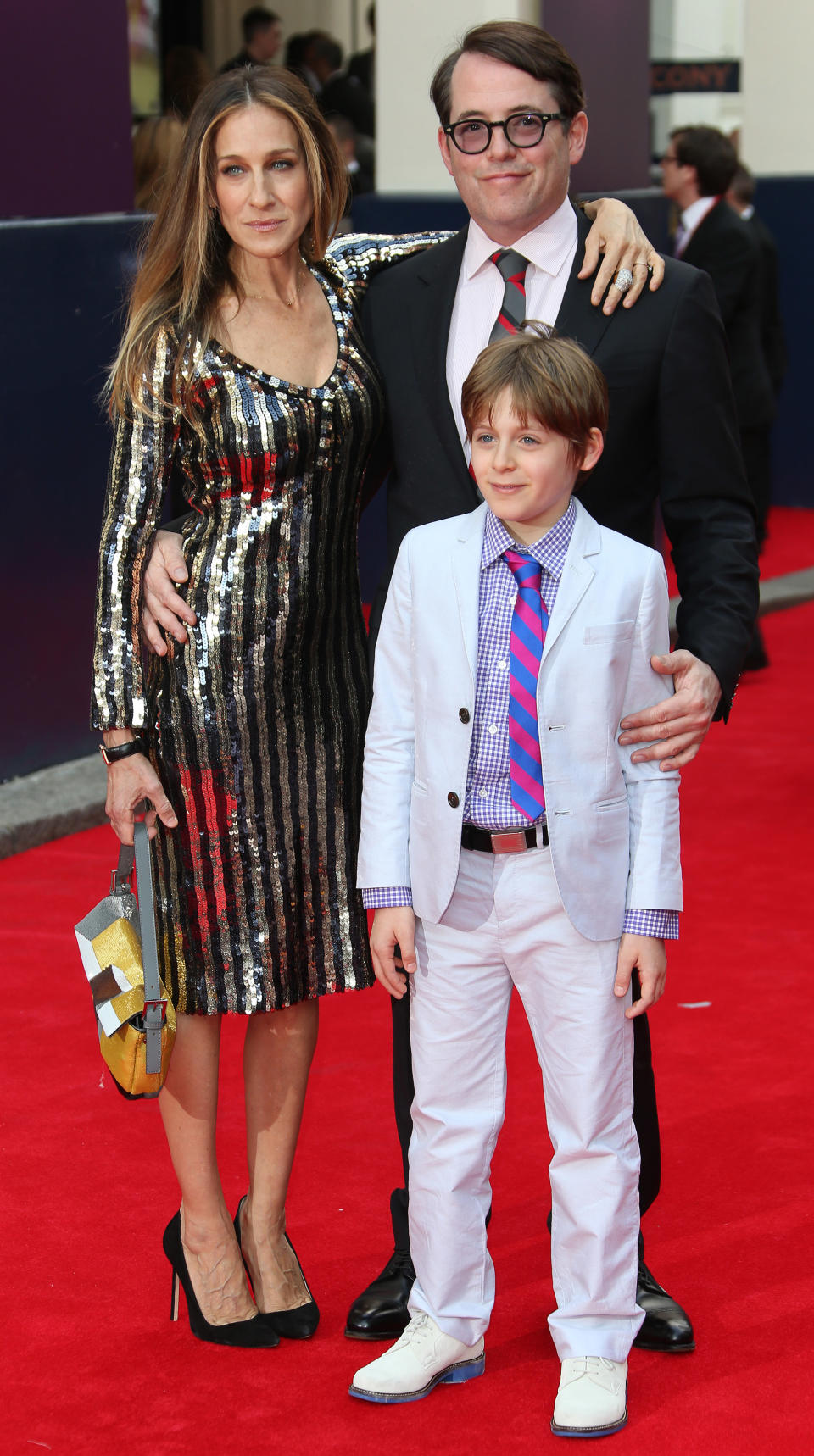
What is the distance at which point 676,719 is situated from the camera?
251 centimetres

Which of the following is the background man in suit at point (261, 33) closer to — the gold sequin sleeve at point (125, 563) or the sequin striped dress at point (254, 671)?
the sequin striped dress at point (254, 671)

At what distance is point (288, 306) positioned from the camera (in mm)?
2732

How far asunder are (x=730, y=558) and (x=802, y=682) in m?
4.81

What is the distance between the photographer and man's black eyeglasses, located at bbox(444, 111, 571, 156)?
2576mm

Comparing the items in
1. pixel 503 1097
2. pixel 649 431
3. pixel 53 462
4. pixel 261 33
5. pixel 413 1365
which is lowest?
pixel 413 1365

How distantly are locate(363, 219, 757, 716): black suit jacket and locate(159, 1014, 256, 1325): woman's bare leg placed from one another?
90 cm

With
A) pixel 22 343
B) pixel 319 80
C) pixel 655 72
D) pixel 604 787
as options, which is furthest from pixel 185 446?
pixel 655 72

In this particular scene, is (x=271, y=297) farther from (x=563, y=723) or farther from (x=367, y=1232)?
(x=367, y=1232)

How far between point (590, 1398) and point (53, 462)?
3.95 metres

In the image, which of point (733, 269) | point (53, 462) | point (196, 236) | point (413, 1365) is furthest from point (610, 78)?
point (413, 1365)

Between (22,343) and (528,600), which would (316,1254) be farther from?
(22,343)

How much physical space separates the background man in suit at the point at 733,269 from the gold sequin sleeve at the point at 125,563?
16.0 feet

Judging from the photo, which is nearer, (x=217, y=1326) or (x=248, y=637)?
(x=248, y=637)

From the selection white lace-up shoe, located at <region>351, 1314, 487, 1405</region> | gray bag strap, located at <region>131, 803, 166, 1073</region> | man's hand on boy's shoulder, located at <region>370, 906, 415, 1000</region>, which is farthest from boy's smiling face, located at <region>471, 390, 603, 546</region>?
white lace-up shoe, located at <region>351, 1314, 487, 1405</region>
